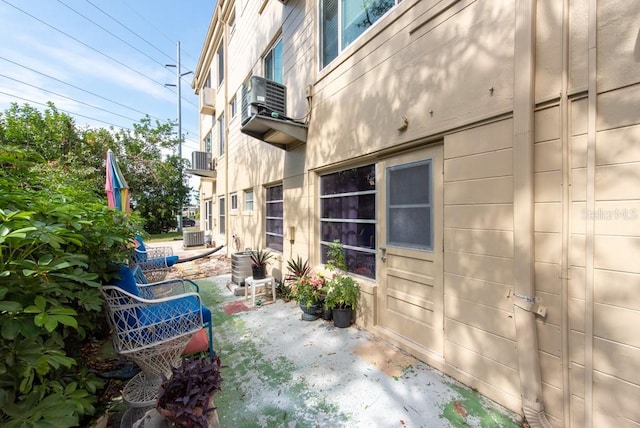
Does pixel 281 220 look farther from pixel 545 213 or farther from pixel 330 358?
pixel 545 213

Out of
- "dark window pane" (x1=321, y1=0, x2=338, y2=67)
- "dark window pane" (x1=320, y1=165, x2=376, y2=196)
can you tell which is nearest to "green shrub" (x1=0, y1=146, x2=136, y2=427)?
"dark window pane" (x1=320, y1=165, x2=376, y2=196)

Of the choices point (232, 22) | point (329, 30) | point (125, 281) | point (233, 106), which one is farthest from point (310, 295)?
point (232, 22)

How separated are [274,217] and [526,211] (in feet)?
16.1

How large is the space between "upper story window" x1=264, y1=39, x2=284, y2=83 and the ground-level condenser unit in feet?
24.9

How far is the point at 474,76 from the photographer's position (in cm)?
220

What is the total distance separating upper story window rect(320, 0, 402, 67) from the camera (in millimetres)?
3229

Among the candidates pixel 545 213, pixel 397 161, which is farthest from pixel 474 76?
pixel 545 213

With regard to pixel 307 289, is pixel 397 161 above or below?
above

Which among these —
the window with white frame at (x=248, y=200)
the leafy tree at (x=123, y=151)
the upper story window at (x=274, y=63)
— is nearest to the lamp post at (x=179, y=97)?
the leafy tree at (x=123, y=151)

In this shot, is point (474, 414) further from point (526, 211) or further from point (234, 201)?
point (234, 201)

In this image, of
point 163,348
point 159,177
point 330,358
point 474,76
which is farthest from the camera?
point 159,177

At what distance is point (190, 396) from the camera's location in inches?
55.0

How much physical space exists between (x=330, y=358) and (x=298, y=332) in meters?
0.73

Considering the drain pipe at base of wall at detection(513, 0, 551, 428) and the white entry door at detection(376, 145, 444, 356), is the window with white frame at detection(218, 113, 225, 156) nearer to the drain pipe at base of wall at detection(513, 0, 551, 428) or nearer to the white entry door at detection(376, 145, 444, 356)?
the white entry door at detection(376, 145, 444, 356)
